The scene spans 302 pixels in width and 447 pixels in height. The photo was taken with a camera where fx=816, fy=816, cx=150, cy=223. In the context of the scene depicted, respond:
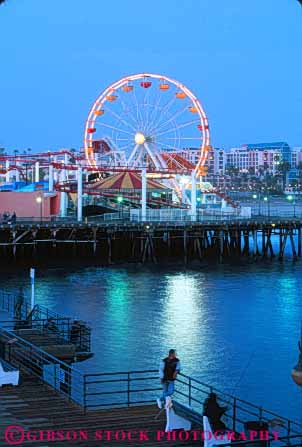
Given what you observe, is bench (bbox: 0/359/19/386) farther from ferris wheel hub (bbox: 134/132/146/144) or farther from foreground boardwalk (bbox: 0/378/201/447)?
ferris wheel hub (bbox: 134/132/146/144)

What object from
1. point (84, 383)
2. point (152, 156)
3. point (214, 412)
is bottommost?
point (84, 383)

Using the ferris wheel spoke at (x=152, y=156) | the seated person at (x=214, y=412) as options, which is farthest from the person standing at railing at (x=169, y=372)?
the ferris wheel spoke at (x=152, y=156)

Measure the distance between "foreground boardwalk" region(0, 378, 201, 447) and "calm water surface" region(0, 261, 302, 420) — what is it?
7691 mm

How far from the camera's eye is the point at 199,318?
33.1 m

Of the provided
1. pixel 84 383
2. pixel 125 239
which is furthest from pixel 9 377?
pixel 125 239

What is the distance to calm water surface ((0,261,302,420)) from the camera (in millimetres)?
23312

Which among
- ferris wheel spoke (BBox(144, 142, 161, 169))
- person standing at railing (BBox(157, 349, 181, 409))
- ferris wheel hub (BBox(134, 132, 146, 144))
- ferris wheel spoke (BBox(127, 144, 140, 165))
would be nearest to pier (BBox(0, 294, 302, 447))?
person standing at railing (BBox(157, 349, 181, 409))

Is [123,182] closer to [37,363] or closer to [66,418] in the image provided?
[37,363]

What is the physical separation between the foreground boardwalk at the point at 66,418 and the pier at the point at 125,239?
139 feet

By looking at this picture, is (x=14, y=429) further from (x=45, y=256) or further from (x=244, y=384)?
(x=45, y=256)

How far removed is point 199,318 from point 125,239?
2867cm

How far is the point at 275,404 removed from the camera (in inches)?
782

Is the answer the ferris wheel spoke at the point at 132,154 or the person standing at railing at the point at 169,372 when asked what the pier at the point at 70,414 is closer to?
the person standing at railing at the point at 169,372

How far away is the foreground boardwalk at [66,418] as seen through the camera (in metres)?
11.0
